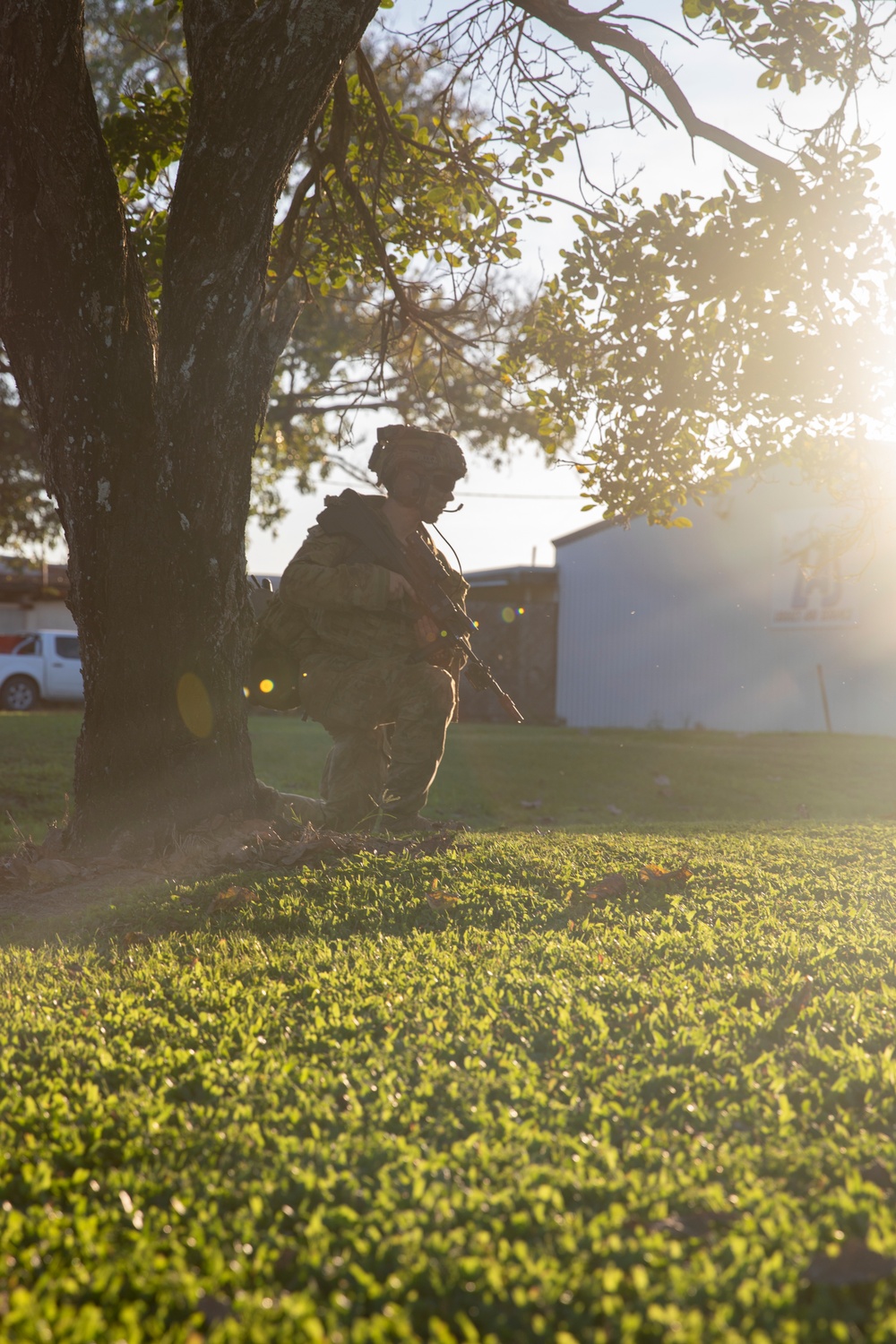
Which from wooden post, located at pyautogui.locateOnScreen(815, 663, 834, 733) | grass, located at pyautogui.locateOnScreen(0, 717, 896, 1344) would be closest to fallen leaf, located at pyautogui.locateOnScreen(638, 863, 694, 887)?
grass, located at pyautogui.locateOnScreen(0, 717, 896, 1344)

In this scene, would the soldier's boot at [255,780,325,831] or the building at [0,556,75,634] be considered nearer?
the soldier's boot at [255,780,325,831]

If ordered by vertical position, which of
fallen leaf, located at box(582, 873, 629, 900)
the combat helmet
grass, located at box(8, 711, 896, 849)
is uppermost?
the combat helmet

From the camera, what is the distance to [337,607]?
5805mm

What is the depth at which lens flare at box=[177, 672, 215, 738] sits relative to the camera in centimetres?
510

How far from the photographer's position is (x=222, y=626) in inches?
205

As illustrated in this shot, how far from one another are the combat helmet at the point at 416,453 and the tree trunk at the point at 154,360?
104cm

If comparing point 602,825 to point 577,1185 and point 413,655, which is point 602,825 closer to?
point 413,655

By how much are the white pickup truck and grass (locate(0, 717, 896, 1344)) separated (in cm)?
2189

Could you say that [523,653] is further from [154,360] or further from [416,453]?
[154,360]

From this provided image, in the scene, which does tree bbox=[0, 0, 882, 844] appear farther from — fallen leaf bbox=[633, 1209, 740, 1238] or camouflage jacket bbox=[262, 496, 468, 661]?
fallen leaf bbox=[633, 1209, 740, 1238]

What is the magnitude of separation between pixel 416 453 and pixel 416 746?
5.63ft

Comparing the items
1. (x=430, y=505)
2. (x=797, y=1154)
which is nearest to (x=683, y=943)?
(x=797, y=1154)

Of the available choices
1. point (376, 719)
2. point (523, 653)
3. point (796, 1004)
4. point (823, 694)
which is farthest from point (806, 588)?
point (796, 1004)

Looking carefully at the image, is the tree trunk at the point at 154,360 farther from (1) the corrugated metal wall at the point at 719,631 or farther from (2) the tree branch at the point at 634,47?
(1) the corrugated metal wall at the point at 719,631
